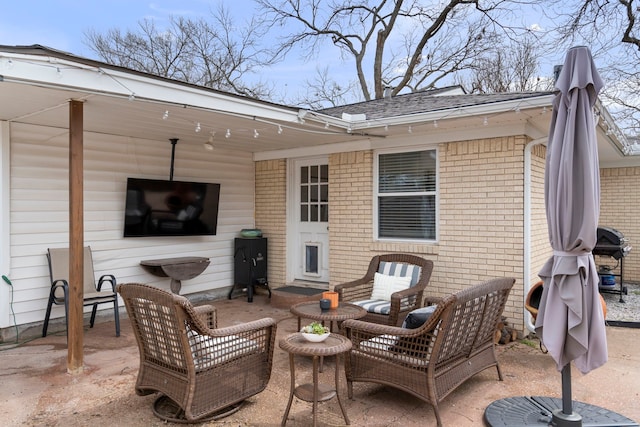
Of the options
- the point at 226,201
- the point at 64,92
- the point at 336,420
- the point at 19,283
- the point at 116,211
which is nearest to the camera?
the point at 336,420

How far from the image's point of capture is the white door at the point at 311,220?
7211mm

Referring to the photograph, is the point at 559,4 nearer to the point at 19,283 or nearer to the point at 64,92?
the point at 64,92

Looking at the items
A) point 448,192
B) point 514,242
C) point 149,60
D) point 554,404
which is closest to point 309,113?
point 448,192

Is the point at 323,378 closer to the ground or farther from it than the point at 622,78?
closer to the ground

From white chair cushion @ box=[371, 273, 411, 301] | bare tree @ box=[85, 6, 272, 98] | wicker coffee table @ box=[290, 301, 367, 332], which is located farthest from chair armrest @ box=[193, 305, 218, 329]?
bare tree @ box=[85, 6, 272, 98]

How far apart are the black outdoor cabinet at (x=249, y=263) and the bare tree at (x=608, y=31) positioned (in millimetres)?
8727

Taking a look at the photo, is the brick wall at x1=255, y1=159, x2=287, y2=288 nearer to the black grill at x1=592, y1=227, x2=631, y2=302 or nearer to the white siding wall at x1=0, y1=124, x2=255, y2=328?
the white siding wall at x1=0, y1=124, x2=255, y2=328

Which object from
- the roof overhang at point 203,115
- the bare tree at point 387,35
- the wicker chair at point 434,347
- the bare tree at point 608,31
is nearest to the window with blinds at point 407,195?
the roof overhang at point 203,115

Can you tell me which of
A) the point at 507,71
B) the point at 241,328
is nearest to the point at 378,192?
the point at 241,328

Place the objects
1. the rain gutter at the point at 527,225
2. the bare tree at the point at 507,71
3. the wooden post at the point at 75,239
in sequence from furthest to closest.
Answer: the bare tree at the point at 507,71, the rain gutter at the point at 527,225, the wooden post at the point at 75,239

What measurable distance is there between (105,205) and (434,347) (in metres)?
4.76

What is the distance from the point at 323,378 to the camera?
392cm

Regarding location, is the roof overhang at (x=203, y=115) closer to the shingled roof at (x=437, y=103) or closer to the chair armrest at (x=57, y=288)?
the shingled roof at (x=437, y=103)

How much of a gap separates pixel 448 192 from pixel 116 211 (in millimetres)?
4409
